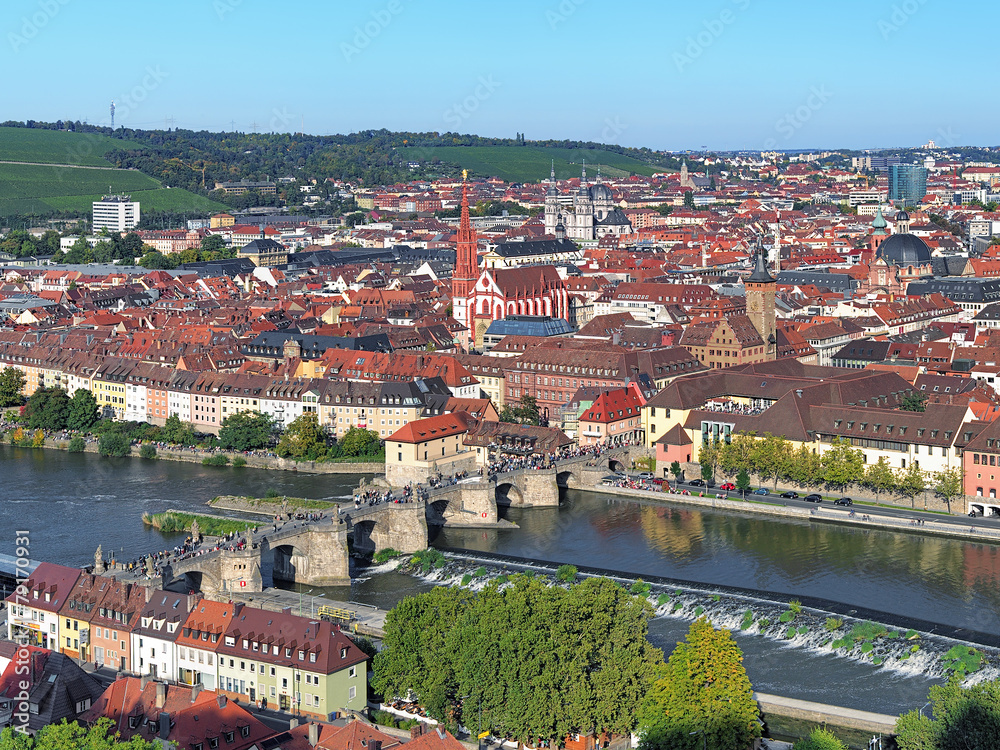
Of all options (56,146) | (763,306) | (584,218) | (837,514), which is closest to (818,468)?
(837,514)

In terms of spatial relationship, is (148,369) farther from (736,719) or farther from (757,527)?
(736,719)

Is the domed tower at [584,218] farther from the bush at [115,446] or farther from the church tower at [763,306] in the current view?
the bush at [115,446]

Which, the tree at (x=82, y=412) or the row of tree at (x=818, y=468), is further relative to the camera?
the tree at (x=82, y=412)

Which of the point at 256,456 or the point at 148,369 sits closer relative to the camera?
the point at 256,456

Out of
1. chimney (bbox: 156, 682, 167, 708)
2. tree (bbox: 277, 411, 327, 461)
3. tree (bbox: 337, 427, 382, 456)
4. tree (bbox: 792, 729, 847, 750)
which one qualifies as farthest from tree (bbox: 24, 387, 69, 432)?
tree (bbox: 792, 729, 847, 750)

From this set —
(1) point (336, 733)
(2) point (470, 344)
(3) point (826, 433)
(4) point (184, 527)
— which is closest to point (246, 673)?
(1) point (336, 733)

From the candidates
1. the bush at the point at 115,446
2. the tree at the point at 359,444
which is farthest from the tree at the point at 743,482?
the bush at the point at 115,446
